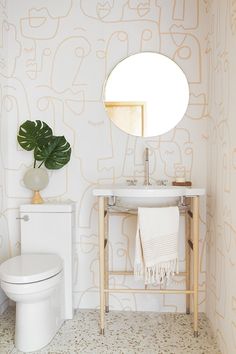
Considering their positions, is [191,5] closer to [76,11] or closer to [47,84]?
[76,11]

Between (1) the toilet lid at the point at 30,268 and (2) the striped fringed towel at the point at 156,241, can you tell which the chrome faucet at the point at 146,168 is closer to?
(2) the striped fringed towel at the point at 156,241

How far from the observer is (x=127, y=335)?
77.9 inches

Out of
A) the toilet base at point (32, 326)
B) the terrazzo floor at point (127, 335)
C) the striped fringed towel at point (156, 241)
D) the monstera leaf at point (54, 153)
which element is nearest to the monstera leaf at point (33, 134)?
the monstera leaf at point (54, 153)

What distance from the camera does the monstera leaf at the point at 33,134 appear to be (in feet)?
7.22

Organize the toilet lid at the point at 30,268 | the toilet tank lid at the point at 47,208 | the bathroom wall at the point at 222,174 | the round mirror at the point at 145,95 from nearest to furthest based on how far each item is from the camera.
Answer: the bathroom wall at the point at 222,174 → the toilet lid at the point at 30,268 → the toilet tank lid at the point at 47,208 → the round mirror at the point at 145,95

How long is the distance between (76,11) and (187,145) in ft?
3.87

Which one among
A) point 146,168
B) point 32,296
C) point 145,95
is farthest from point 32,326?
point 145,95

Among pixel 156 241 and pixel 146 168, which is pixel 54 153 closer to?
pixel 146 168

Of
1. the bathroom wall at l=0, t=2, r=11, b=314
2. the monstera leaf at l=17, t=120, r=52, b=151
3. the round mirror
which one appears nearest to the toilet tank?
the bathroom wall at l=0, t=2, r=11, b=314

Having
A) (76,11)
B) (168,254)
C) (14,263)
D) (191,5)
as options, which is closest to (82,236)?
(14,263)

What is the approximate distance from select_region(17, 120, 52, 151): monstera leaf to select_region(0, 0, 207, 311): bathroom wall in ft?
Answer: 0.40

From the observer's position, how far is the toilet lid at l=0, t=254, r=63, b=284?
172 cm

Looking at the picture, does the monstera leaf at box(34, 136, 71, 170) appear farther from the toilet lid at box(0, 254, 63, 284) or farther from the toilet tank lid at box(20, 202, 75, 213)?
the toilet lid at box(0, 254, 63, 284)

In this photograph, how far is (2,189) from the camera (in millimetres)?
2270
